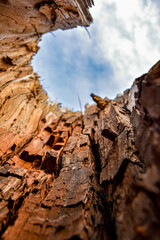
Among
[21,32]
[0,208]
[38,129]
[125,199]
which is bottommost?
[0,208]

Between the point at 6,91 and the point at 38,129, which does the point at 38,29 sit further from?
the point at 38,129

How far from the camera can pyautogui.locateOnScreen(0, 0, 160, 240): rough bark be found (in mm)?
2186

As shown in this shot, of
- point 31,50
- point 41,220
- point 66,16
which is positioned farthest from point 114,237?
point 31,50

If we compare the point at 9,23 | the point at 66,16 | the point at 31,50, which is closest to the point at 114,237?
the point at 9,23

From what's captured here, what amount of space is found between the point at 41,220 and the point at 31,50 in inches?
554

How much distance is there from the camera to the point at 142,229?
5.60ft

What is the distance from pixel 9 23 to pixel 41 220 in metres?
Answer: 11.0

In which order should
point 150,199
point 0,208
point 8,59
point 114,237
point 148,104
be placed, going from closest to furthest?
point 150,199
point 148,104
point 114,237
point 0,208
point 8,59

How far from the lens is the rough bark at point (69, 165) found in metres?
2.19

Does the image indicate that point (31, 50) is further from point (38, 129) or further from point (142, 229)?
point (142, 229)

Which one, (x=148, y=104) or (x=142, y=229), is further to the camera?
(x=148, y=104)

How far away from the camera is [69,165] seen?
554 centimetres

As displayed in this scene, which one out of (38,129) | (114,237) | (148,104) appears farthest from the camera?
(38,129)

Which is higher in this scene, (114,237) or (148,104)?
(148,104)
